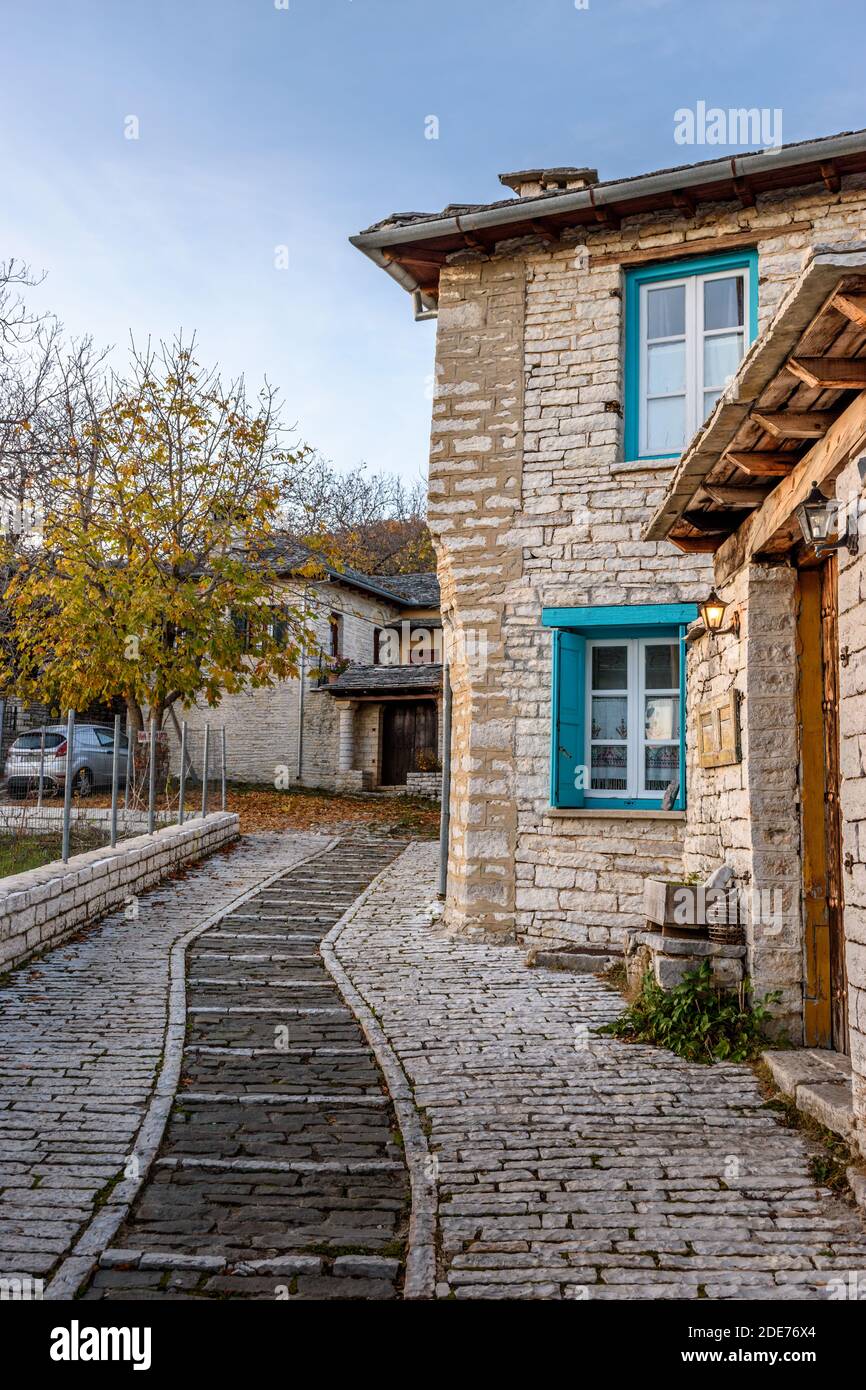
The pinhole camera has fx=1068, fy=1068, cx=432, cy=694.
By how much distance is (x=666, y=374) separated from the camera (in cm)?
903

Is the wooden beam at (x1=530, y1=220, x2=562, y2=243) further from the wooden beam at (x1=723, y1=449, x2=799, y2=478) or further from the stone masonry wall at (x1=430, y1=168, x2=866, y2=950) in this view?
the wooden beam at (x1=723, y1=449, x2=799, y2=478)

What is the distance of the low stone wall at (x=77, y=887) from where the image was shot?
25.4 ft

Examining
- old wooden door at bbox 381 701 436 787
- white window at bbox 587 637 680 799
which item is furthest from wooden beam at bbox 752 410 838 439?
old wooden door at bbox 381 701 436 787

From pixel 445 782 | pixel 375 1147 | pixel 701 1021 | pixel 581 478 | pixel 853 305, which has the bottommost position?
pixel 375 1147

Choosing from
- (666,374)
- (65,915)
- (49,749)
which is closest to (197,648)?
(49,749)

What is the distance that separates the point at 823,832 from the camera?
5434 millimetres

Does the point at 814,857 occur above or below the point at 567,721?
below

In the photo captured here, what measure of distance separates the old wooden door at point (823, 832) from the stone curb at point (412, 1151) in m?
2.12

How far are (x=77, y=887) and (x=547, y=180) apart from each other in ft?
24.7

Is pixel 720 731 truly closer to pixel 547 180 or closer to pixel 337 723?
pixel 547 180

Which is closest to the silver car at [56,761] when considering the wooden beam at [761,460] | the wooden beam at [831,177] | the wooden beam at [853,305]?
the wooden beam at [761,460]

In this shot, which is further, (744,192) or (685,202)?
(685,202)

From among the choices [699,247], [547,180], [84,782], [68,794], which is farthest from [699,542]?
[84,782]

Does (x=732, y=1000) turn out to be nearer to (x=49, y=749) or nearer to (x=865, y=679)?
(x=865, y=679)
